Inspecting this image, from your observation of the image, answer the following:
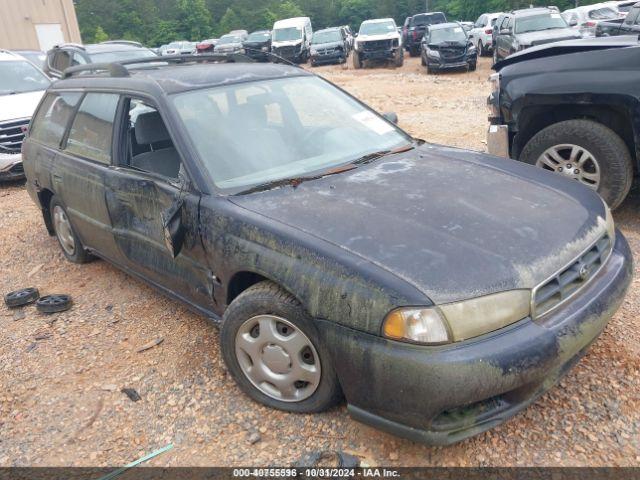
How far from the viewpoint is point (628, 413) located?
2.57m

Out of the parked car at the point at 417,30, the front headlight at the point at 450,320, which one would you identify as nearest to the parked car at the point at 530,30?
the parked car at the point at 417,30

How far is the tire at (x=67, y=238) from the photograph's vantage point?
4645 mm

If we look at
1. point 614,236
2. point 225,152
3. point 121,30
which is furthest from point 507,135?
point 121,30

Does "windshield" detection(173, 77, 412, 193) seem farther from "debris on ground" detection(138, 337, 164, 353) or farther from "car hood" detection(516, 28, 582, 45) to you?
"car hood" detection(516, 28, 582, 45)

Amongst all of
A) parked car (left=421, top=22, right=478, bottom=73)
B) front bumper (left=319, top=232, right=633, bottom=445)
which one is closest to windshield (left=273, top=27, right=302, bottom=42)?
parked car (left=421, top=22, right=478, bottom=73)

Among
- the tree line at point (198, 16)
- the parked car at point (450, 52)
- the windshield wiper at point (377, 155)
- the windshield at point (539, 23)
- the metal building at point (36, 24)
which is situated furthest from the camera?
the tree line at point (198, 16)

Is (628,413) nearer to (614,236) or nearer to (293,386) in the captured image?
(614,236)

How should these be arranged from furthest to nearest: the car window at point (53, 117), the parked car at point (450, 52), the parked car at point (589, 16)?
the parked car at point (450, 52)
the parked car at point (589, 16)
the car window at point (53, 117)

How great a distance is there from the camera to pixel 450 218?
101 inches

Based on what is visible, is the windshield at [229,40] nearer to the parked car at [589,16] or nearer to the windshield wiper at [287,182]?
the parked car at [589,16]

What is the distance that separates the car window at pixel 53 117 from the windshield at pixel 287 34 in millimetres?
22313

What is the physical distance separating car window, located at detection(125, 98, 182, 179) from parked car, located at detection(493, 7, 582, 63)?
12.6m

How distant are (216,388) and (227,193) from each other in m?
1.08

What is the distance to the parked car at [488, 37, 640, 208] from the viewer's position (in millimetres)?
→ 4352
